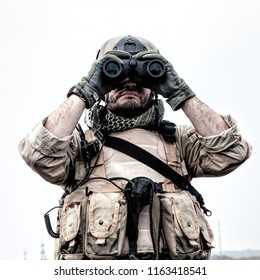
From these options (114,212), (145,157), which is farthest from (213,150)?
(114,212)

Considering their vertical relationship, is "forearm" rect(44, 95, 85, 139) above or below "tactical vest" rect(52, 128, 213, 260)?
above

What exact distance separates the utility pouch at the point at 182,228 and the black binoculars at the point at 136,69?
0.91 metres

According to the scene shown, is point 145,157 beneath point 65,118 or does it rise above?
beneath

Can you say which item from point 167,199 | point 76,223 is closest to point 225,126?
point 167,199

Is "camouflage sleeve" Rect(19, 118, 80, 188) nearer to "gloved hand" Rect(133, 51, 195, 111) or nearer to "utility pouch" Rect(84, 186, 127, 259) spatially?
"utility pouch" Rect(84, 186, 127, 259)

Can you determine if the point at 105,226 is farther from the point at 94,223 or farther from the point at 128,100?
the point at 128,100

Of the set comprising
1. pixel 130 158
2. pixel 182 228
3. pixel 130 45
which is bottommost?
pixel 182 228

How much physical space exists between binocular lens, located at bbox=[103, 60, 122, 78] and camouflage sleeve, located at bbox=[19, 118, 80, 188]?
54 cm

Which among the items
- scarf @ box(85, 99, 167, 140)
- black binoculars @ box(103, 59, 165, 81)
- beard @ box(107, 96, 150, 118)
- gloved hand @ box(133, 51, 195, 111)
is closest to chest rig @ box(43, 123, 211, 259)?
scarf @ box(85, 99, 167, 140)

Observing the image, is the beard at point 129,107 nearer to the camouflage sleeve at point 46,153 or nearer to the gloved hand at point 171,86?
the gloved hand at point 171,86

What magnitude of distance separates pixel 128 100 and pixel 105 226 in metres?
0.99

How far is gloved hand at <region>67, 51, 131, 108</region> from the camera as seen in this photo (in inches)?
345

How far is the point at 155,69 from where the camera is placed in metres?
8.77
